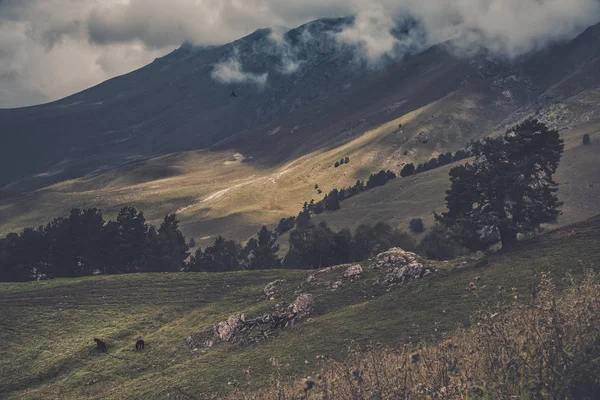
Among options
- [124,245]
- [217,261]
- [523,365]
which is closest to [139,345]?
[523,365]

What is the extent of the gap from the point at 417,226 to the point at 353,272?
74381 millimetres

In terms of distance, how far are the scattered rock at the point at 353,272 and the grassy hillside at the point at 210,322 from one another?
1.05m

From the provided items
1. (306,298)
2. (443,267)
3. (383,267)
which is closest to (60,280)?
(306,298)

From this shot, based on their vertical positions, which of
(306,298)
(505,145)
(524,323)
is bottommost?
(306,298)

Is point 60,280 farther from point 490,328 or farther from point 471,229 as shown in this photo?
point 490,328

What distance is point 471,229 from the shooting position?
60531 mm

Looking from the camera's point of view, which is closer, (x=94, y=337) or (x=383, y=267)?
(x=94, y=337)

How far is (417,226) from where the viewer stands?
413 ft

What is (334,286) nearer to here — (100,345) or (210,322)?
(210,322)

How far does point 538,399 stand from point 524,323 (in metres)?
2.61

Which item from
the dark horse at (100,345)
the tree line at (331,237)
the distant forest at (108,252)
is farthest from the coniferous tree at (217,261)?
the dark horse at (100,345)

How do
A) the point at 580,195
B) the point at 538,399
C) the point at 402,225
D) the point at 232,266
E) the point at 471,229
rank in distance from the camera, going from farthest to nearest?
the point at 402,225 < the point at 580,195 < the point at 232,266 < the point at 471,229 < the point at 538,399

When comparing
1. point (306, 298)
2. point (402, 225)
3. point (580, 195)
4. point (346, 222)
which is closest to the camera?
point (306, 298)

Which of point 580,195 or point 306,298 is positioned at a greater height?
point 306,298
